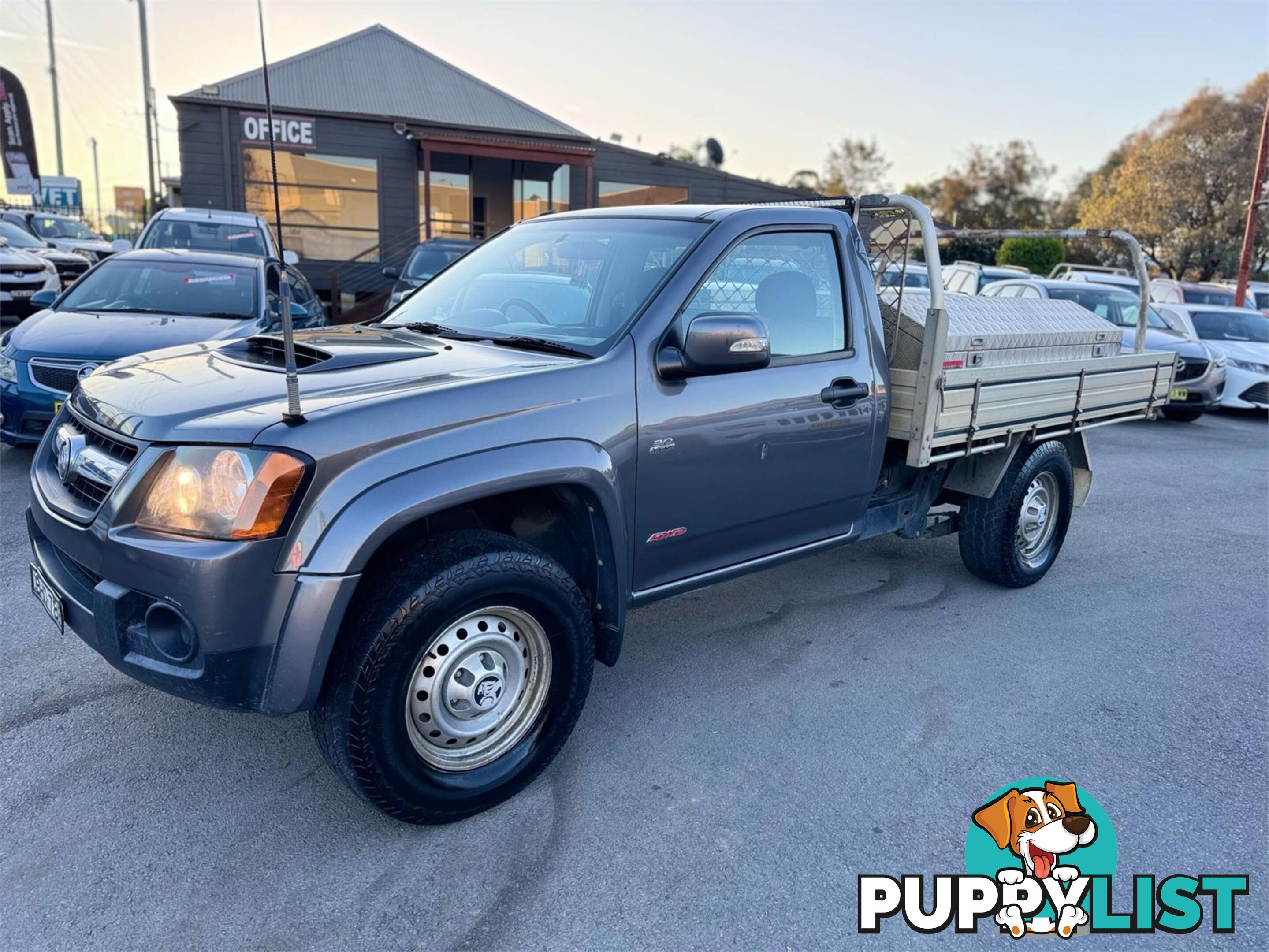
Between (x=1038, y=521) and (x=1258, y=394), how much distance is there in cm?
967

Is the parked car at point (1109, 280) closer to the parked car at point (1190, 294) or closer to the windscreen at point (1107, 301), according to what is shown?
the windscreen at point (1107, 301)

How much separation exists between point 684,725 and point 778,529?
0.88 metres

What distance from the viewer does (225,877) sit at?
2516 mm

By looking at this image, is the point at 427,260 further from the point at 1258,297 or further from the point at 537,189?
the point at 1258,297

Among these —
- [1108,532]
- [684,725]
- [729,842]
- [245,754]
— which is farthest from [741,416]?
[1108,532]

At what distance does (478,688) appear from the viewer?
2797mm

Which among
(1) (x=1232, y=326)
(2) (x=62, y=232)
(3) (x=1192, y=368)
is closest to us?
(3) (x=1192, y=368)

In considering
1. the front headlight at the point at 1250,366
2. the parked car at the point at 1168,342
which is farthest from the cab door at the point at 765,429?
the front headlight at the point at 1250,366

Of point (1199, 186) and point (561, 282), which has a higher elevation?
point (1199, 186)

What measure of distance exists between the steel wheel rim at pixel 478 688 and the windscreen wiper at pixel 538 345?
36.6 inches

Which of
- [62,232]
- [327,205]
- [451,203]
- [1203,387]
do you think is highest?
[451,203]

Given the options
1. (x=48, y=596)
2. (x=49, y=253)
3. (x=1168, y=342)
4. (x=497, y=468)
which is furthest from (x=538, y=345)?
(x=49, y=253)

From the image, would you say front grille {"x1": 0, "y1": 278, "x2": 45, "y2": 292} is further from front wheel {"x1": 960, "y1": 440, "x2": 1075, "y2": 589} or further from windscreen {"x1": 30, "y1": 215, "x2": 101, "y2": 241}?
front wheel {"x1": 960, "y1": 440, "x2": 1075, "y2": 589}

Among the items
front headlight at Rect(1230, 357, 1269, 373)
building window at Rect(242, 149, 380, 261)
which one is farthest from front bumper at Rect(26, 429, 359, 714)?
building window at Rect(242, 149, 380, 261)
